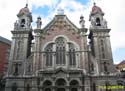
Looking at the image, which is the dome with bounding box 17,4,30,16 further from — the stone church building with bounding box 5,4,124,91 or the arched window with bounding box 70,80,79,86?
the arched window with bounding box 70,80,79,86

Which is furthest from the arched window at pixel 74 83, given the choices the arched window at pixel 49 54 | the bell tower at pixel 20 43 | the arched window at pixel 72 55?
the bell tower at pixel 20 43

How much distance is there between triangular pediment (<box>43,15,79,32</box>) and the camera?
37.0m

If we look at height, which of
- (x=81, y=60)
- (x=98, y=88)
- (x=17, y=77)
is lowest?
(x=98, y=88)

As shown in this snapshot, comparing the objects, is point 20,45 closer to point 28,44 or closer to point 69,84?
point 28,44

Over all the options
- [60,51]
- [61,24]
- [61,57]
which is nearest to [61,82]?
[61,57]

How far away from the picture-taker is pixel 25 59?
3456 cm

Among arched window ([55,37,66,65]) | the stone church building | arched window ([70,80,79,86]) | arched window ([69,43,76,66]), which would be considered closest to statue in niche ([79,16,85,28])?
the stone church building

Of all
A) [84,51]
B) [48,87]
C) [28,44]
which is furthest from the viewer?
[28,44]

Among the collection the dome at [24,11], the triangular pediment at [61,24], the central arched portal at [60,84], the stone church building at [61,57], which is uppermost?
the dome at [24,11]

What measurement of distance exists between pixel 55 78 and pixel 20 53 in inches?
346

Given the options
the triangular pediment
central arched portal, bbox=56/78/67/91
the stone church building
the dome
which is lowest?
central arched portal, bbox=56/78/67/91

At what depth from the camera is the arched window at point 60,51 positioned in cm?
3438

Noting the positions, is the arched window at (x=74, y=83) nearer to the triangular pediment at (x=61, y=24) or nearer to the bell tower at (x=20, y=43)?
the bell tower at (x=20, y=43)

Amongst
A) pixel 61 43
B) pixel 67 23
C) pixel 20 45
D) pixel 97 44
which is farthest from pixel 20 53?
pixel 97 44
